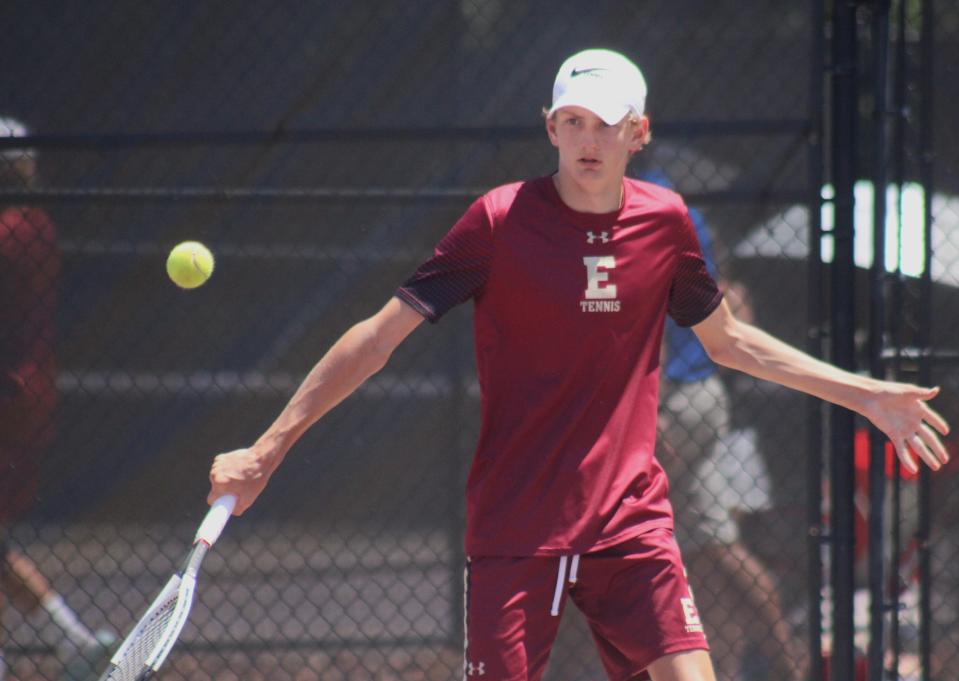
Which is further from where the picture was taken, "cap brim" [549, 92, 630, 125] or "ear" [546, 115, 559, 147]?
"ear" [546, 115, 559, 147]

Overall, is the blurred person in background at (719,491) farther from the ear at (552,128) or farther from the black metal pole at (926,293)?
the ear at (552,128)

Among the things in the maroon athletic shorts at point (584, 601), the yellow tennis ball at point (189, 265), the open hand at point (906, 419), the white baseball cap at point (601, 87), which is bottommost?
the maroon athletic shorts at point (584, 601)

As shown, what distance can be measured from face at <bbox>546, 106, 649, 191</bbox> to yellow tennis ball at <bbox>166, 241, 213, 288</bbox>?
1.24 meters

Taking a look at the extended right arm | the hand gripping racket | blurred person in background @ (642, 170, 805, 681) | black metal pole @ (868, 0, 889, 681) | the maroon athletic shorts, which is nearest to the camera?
the hand gripping racket

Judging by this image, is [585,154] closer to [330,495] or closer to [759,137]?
[759,137]

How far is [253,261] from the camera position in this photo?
3.81 meters

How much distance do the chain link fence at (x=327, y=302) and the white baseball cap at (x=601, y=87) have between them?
1.04 m

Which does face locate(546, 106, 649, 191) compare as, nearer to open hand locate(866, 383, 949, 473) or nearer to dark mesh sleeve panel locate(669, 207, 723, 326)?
dark mesh sleeve panel locate(669, 207, 723, 326)

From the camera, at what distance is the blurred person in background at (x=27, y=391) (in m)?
3.86

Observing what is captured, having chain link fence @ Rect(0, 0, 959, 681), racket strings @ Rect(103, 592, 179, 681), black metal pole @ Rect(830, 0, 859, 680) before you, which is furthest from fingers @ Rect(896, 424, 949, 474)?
racket strings @ Rect(103, 592, 179, 681)

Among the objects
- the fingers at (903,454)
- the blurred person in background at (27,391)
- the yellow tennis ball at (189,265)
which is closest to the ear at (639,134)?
the fingers at (903,454)

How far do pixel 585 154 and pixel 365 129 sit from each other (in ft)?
4.20

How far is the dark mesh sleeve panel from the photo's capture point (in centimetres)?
281

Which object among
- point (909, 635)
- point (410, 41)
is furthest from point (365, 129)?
point (909, 635)
